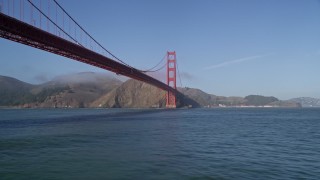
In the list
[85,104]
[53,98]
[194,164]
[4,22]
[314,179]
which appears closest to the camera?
[314,179]

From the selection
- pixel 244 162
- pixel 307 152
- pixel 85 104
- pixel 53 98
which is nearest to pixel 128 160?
pixel 244 162

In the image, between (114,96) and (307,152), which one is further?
(114,96)

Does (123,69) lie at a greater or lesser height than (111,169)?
greater

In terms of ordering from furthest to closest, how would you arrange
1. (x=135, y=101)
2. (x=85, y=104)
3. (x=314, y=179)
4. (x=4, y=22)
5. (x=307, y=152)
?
(x=85, y=104) → (x=135, y=101) → (x=4, y=22) → (x=307, y=152) → (x=314, y=179)

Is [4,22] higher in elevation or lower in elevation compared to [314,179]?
higher

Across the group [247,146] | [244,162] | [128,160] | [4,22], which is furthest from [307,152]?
[4,22]

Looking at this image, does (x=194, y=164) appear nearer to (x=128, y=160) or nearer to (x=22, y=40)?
Result: (x=128, y=160)

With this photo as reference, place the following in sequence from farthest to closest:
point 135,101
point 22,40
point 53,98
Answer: point 53,98 < point 135,101 < point 22,40

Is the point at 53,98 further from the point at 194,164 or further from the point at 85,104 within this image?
the point at 194,164

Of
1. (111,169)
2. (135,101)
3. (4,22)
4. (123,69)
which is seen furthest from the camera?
(135,101)
